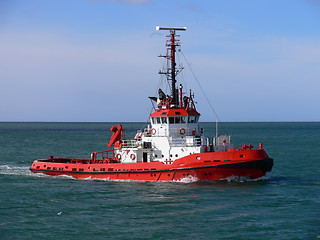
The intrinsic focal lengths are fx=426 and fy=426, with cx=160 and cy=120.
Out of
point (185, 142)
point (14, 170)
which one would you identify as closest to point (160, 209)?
point (185, 142)

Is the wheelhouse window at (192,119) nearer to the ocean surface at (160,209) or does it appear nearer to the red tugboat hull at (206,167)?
the red tugboat hull at (206,167)

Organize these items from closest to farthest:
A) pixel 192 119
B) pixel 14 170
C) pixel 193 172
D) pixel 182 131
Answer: pixel 193 172, pixel 182 131, pixel 192 119, pixel 14 170

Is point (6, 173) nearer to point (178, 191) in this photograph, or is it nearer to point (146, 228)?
point (178, 191)

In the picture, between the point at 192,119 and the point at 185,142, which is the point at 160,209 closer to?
the point at 185,142

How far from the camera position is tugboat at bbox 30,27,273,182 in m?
28.0

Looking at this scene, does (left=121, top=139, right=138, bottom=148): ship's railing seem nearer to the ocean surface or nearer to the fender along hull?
the fender along hull

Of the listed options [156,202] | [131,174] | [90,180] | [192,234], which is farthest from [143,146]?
[192,234]

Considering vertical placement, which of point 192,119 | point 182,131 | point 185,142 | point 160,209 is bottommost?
point 160,209

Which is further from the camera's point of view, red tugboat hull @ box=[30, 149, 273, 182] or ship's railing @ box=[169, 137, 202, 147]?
ship's railing @ box=[169, 137, 202, 147]

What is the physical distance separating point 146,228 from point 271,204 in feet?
25.8

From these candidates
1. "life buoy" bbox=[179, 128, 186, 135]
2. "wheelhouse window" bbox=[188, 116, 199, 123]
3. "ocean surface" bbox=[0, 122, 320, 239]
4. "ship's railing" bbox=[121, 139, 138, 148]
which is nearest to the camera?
"ocean surface" bbox=[0, 122, 320, 239]

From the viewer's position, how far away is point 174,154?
29656mm

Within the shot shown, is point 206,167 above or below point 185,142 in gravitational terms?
below

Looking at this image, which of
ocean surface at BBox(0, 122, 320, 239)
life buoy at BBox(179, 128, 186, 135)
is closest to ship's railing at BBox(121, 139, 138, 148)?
ocean surface at BBox(0, 122, 320, 239)
